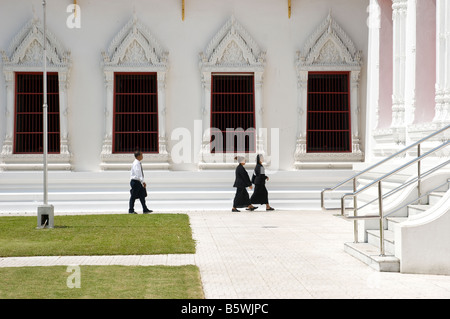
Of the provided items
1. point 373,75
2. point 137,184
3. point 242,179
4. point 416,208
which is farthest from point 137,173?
point 416,208

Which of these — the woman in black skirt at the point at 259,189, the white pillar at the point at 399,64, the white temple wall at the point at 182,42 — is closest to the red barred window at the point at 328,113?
the white temple wall at the point at 182,42

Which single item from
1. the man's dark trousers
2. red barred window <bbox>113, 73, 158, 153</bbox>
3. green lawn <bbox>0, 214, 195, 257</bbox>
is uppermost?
red barred window <bbox>113, 73, 158, 153</bbox>

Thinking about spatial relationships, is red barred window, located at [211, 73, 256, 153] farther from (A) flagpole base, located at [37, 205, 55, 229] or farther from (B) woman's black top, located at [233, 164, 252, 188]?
(A) flagpole base, located at [37, 205, 55, 229]

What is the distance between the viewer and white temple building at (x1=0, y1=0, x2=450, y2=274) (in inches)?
818

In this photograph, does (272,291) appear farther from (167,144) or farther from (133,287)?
(167,144)

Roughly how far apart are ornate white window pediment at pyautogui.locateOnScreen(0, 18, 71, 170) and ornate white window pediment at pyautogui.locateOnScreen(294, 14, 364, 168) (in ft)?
20.9

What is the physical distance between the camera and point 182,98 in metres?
21.3

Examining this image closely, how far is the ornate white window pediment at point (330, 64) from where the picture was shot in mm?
21141

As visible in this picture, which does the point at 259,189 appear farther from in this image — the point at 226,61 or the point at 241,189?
the point at 226,61

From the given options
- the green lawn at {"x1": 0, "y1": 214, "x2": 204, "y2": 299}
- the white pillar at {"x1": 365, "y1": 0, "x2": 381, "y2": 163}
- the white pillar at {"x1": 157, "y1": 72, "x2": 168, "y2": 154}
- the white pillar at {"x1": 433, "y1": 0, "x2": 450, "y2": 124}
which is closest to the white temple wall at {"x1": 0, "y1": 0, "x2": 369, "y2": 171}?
the white pillar at {"x1": 157, "y1": 72, "x2": 168, "y2": 154}

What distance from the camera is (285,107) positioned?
21391mm

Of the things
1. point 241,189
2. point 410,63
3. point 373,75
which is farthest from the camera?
point 241,189

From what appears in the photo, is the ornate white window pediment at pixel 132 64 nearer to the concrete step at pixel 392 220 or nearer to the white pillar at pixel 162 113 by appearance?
the white pillar at pixel 162 113

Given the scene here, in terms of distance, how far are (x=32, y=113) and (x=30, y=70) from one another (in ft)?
3.85
